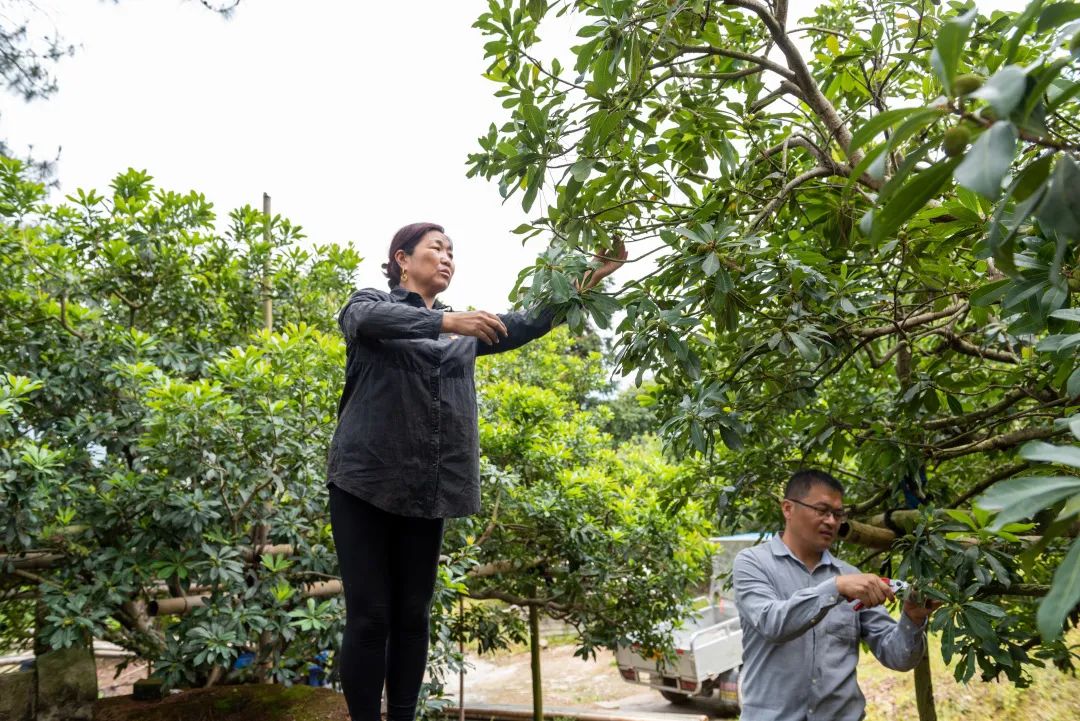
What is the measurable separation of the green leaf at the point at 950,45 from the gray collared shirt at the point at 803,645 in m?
1.74

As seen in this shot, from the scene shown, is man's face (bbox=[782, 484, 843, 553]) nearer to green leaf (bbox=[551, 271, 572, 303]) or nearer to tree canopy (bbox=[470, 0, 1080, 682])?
tree canopy (bbox=[470, 0, 1080, 682])

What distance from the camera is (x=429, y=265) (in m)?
2.39

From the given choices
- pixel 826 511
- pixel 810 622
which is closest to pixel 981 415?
pixel 826 511

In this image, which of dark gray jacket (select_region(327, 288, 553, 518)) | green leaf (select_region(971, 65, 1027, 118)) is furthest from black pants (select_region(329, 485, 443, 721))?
green leaf (select_region(971, 65, 1027, 118))

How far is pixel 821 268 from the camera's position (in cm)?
219

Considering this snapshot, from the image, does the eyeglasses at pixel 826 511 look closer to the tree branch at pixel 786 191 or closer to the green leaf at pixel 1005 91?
the tree branch at pixel 786 191

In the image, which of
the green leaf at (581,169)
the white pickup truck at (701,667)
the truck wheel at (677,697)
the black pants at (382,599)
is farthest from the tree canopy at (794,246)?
the truck wheel at (677,697)

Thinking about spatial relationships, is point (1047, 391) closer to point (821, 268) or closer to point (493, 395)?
point (821, 268)

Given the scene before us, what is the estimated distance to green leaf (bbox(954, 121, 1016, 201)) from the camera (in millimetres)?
671

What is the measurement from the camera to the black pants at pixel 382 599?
215cm

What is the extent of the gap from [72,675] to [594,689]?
8.02 m

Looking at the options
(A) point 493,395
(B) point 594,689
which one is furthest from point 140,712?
(B) point 594,689

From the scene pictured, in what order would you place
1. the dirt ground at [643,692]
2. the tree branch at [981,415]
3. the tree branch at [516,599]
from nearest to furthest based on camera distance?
the tree branch at [981,415] < the tree branch at [516,599] < the dirt ground at [643,692]

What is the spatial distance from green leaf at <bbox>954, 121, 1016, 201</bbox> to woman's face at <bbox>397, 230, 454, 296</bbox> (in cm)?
181
